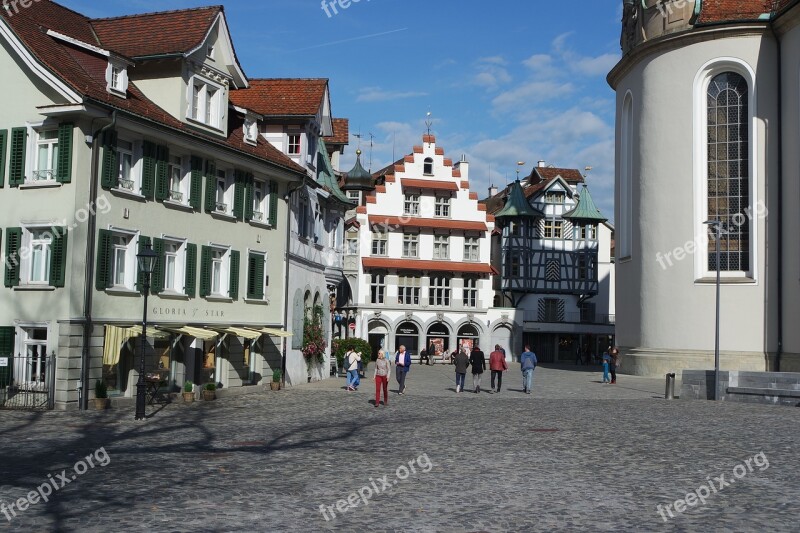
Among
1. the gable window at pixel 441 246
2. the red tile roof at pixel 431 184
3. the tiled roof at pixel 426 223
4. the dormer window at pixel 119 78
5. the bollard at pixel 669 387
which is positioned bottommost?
the bollard at pixel 669 387

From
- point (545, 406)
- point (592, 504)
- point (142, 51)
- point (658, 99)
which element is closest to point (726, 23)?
point (658, 99)

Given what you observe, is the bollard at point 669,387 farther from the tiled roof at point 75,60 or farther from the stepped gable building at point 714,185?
the tiled roof at point 75,60

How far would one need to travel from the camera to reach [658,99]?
43.0 metres

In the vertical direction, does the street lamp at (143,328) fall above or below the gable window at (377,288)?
below

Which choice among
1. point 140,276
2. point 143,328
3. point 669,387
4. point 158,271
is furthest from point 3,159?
point 669,387

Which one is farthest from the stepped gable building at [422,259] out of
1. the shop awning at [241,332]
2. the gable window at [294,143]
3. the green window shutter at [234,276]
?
the shop awning at [241,332]

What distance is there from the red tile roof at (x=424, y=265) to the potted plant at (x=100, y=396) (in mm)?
41110

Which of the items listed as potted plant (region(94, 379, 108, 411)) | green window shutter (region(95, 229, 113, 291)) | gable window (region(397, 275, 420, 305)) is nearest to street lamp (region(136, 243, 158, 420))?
potted plant (region(94, 379, 108, 411))

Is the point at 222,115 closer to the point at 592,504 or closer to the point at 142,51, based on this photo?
the point at 142,51

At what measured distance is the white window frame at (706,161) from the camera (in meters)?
39.9

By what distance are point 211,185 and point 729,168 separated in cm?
2393

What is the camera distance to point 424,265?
64.2 metres

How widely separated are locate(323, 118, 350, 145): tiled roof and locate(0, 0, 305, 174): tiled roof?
63.9ft

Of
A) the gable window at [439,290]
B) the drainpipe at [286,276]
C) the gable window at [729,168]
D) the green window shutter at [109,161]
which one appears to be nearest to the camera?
the green window shutter at [109,161]
